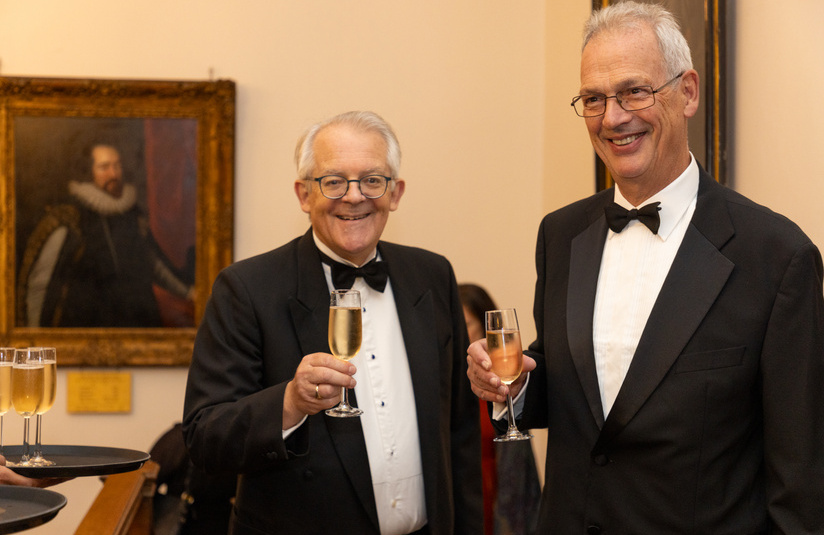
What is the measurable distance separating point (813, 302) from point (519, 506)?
191 centimetres

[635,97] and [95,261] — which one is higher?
[635,97]

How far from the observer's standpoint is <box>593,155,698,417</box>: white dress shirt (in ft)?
6.51

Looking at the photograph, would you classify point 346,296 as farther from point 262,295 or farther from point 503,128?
point 503,128

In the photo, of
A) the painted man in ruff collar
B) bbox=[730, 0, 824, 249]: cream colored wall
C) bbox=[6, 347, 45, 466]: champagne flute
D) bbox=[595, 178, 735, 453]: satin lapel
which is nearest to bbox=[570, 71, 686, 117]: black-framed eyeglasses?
bbox=[595, 178, 735, 453]: satin lapel

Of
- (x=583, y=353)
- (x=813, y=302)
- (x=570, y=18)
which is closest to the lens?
(x=813, y=302)

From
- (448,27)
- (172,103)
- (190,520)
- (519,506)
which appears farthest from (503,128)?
(190,520)

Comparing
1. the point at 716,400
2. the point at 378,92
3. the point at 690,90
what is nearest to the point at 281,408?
the point at 716,400

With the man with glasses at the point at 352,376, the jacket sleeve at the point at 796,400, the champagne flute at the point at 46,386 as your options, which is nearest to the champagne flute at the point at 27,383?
the champagne flute at the point at 46,386

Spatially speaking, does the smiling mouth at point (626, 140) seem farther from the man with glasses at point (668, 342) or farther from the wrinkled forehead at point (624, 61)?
the wrinkled forehead at point (624, 61)

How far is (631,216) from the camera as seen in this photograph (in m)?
2.05

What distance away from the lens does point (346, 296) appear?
2.11 meters

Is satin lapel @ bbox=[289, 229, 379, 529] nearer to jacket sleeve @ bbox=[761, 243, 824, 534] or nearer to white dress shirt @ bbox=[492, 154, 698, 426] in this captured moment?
white dress shirt @ bbox=[492, 154, 698, 426]

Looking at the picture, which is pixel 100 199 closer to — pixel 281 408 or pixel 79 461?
pixel 79 461

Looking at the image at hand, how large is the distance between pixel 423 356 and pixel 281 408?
49 centimetres
